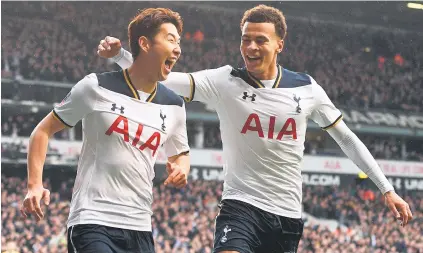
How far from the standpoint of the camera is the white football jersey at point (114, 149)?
4.60m

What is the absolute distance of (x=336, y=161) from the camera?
31.9 meters

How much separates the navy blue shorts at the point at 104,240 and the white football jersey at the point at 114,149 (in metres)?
0.04

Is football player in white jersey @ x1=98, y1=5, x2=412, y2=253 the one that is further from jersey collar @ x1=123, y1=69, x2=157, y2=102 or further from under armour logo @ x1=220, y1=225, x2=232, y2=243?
jersey collar @ x1=123, y1=69, x2=157, y2=102

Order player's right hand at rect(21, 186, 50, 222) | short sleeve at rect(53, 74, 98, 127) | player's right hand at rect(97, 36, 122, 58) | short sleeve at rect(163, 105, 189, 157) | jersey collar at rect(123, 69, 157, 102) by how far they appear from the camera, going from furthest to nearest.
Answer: player's right hand at rect(97, 36, 122, 58)
short sleeve at rect(163, 105, 189, 157)
jersey collar at rect(123, 69, 157, 102)
short sleeve at rect(53, 74, 98, 127)
player's right hand at rect(21, 186, 50, 222)

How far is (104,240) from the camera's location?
14.8 ft

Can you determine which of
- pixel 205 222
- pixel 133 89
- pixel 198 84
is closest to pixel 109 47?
pixel 133 89

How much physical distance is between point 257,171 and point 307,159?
2581 cm

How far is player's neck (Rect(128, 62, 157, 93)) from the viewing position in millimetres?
4859

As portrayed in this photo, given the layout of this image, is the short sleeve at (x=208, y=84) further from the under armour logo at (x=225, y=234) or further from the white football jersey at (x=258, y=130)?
the under armour logo at (x=225, y=234)

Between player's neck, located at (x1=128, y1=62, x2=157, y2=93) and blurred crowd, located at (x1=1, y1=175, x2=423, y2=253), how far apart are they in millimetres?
13593

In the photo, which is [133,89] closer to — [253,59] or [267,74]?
[253,59]

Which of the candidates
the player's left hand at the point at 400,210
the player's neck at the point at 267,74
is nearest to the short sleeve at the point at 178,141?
the player's neck at the point at 267,74

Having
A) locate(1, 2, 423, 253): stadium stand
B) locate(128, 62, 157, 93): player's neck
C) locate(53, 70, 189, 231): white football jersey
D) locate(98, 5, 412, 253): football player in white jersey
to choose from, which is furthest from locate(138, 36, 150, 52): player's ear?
locate(1, 2, 423, 253): stadium stand

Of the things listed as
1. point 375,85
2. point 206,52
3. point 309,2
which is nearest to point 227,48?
point 206,52
